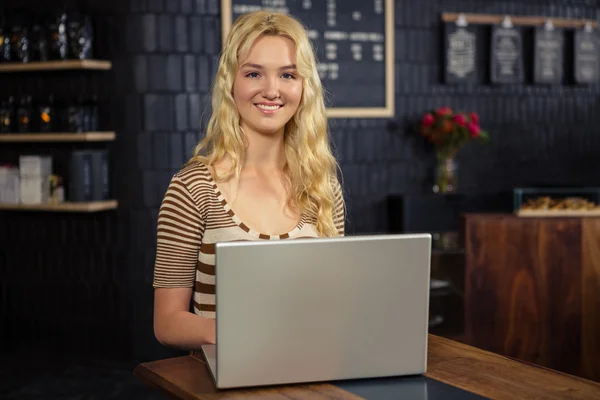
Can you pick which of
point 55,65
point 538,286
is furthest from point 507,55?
point 55,65

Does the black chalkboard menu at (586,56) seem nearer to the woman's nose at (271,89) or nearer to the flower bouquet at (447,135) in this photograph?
the flower bouquet at (447,135)

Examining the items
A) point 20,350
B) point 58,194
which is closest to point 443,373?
point 58,194

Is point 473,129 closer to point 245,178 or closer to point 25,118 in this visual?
point 25,118

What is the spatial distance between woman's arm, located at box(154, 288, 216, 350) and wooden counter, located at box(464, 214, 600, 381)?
2161 mm

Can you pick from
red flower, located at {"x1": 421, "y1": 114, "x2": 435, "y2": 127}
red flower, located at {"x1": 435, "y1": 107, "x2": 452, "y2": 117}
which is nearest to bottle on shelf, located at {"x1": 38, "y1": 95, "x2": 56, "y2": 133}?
red flower, located at {"x1": 421, "y1": 114, "x2": 435, "y2": 127}

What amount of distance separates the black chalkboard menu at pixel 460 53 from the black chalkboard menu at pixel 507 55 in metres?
0.16

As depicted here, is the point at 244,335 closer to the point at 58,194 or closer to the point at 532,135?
the point at 58,194

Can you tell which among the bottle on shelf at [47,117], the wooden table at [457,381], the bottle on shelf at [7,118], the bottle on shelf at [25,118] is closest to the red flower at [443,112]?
the bottle on shelf at [47,117]

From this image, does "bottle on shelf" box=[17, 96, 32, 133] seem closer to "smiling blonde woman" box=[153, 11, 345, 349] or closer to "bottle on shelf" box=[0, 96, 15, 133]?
"bottle on shelf" box=[0, 96, 15, 133]

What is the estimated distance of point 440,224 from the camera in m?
5.49

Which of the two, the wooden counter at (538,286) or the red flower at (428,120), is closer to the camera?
the wooden counter at (538,286)

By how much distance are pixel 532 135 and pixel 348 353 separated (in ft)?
16.2

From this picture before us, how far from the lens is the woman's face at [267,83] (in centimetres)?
197

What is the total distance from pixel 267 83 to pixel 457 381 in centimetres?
82
